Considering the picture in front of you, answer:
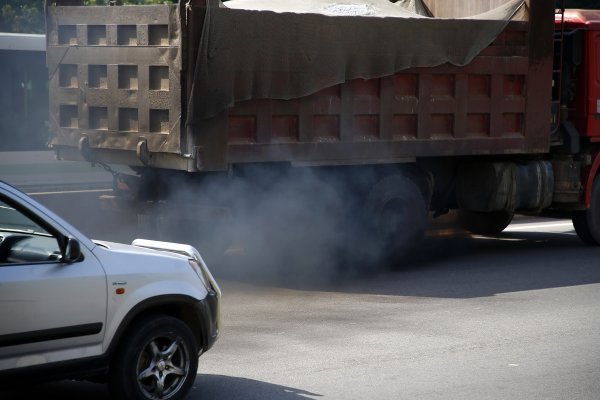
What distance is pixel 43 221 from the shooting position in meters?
5.84

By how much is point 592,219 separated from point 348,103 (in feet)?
13.8

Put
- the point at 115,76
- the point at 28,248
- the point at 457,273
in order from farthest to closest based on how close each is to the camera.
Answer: the point at 457,273, the point at 115,76, the point at 28,248

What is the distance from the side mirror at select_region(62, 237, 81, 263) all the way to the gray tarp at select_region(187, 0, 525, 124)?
4.68 metres

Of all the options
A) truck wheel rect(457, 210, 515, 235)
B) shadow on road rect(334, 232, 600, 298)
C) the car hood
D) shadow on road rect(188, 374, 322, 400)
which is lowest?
shadow on road rect(334, 232, 600, 298)

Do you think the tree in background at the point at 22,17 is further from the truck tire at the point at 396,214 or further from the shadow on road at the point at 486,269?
the truck tire at the point at 396,214

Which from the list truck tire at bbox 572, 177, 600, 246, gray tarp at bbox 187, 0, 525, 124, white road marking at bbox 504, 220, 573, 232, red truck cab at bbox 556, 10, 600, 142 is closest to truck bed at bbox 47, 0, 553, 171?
gray tarp at bbox 187, 0, 525, 124

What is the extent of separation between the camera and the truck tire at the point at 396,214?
1211cm

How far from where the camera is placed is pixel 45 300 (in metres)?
5.71

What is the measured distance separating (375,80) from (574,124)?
327cm

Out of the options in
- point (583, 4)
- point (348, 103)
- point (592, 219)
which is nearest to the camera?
point (348, 103)

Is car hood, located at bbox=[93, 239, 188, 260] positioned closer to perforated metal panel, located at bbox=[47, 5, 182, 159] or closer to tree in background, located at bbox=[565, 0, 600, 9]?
perforated metal panel, located at bbox=[47, 5, 182, 159]

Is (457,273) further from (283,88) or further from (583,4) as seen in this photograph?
(583,4)

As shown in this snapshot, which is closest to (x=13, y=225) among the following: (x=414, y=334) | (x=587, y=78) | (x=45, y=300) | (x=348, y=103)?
(x=45, y=300)

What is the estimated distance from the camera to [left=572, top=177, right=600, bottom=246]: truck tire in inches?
551
